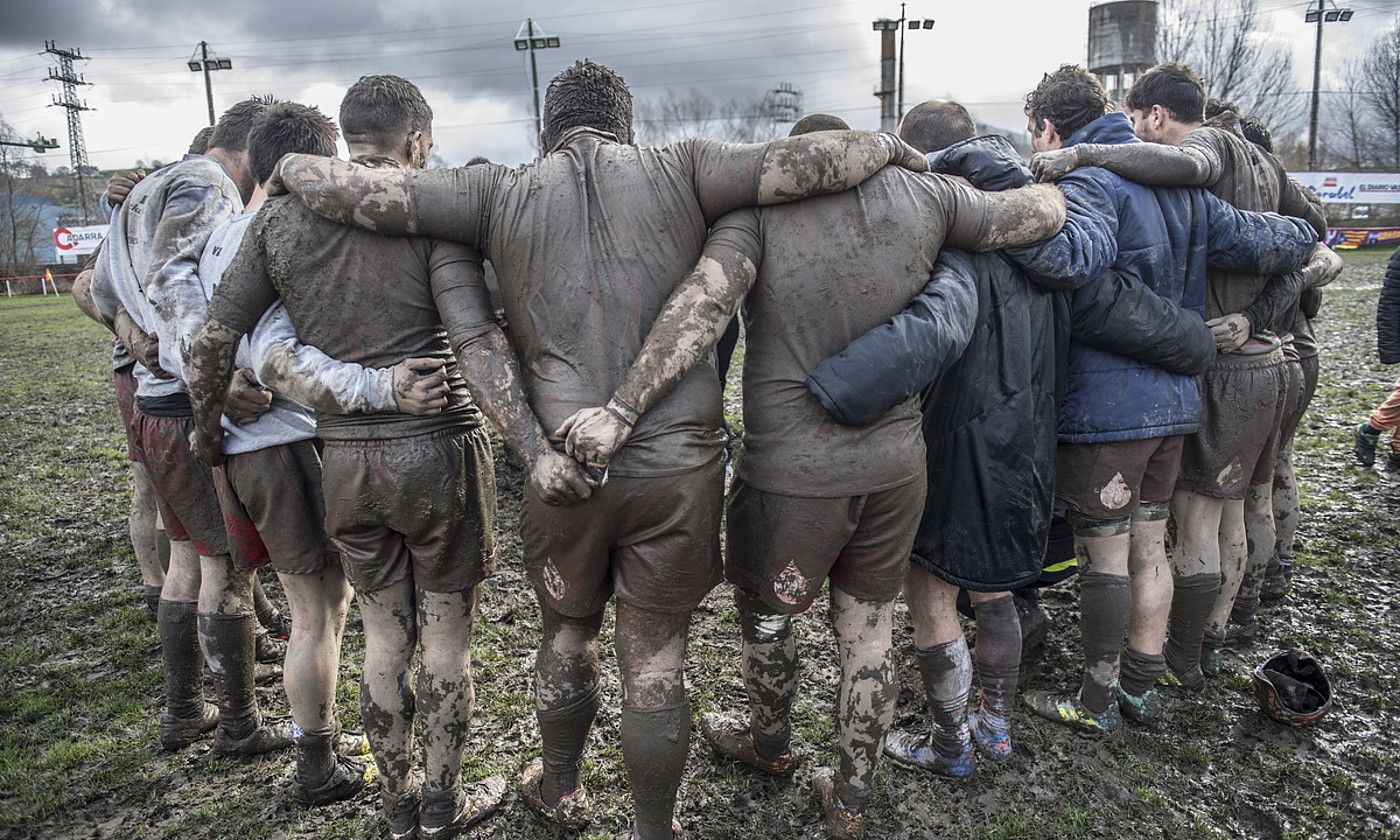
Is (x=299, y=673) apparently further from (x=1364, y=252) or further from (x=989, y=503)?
(x=1364, y=252)

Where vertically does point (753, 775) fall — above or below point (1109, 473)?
below

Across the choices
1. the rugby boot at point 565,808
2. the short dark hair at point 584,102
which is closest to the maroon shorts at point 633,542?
the rugby boot at point 565,808

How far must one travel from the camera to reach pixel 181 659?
341 cm

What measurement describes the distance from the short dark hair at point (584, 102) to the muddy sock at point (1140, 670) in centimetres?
288

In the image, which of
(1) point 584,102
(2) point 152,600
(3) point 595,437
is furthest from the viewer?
(2) point 152,600

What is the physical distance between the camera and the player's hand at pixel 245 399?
2840 millimetres

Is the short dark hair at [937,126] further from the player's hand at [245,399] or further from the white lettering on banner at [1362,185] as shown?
the white lettering on banner at [1362,185]

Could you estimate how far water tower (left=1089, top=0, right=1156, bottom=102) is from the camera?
121 ft

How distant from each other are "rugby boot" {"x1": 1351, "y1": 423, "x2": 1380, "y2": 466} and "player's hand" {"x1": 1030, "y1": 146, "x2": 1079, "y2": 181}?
4.83 m

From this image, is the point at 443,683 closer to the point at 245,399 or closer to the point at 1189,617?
the point at 245,399

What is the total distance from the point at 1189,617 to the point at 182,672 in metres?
4.23

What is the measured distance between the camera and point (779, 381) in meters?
2.52

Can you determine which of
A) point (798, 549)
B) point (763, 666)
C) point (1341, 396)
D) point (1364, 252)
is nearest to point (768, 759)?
point (763, 666)

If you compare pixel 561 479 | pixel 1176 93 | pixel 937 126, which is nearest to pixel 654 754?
pixel 561 479
